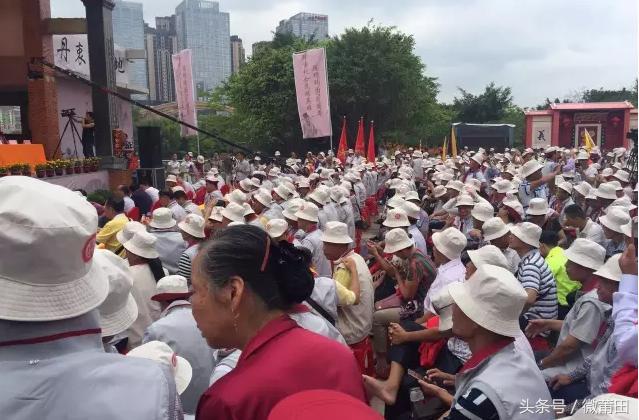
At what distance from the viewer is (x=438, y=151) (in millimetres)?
26906

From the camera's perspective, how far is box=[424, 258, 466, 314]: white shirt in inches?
165

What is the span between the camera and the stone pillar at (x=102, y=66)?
46.6ft

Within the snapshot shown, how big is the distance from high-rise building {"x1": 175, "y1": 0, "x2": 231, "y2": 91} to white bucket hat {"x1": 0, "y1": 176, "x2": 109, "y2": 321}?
291 feet

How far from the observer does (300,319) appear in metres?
2.72

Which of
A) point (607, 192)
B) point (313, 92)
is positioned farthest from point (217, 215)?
point (313, 92)

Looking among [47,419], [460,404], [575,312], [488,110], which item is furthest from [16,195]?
[488,110]

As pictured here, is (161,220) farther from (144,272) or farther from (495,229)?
(495,229)

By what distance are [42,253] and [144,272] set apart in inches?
119

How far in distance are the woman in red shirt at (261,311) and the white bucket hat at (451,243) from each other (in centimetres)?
282

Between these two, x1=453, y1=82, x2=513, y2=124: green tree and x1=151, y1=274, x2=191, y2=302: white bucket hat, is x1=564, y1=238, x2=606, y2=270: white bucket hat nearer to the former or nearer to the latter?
x1=151, y1=274, x2=191, y2=302: white bucket hat

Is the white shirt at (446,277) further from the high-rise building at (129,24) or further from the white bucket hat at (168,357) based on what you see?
the high-rise building at (129,24)

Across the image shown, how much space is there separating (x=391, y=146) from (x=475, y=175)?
1835 centimetres

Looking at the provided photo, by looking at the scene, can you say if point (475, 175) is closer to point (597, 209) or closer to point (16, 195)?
point (597, 209)

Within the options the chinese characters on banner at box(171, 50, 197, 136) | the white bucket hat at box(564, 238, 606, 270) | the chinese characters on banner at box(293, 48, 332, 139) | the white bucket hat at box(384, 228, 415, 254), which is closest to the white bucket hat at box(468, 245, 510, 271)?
the white bucket hat at box(564, 238, 606, 270)
